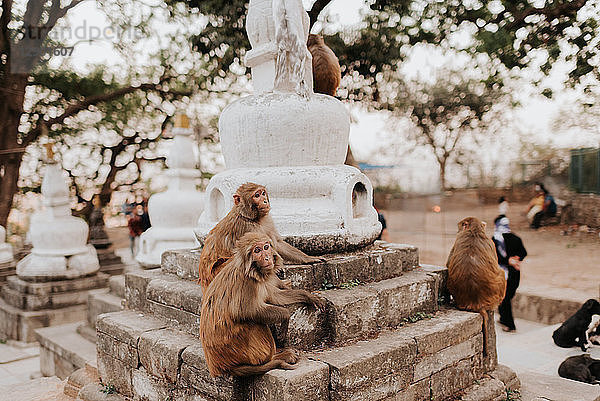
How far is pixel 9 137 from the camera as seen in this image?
9.88m

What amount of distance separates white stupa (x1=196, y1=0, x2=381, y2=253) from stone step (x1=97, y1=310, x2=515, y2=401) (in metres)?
0.77

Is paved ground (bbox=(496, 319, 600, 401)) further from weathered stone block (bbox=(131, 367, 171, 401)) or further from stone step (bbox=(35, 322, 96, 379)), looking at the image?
stone step (bbox=(35, 322, 96, 379))

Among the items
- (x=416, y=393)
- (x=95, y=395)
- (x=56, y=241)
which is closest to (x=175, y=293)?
(x=95, y=395)

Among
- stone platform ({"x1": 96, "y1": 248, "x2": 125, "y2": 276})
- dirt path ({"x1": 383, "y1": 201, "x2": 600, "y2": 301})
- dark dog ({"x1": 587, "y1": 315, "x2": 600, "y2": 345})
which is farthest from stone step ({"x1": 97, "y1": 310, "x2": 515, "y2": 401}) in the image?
stone platform ({"x1": 96, "y1": 248, "x2": 125, "y2": 276})

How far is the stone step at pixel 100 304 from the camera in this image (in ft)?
17.2

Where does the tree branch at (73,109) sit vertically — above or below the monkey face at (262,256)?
above

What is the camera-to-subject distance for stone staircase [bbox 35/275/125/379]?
16.0ft

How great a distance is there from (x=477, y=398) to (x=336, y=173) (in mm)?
1814

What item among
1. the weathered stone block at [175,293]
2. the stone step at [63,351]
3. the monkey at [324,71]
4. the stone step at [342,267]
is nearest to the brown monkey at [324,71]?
the monkey at [324,71]

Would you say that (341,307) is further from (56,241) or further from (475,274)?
(56,241)

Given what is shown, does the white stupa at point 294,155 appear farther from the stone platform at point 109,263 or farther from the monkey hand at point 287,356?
the stone platform at point 109,263

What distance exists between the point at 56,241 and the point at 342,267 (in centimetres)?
613

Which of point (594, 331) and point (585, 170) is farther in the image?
point (585, 170)

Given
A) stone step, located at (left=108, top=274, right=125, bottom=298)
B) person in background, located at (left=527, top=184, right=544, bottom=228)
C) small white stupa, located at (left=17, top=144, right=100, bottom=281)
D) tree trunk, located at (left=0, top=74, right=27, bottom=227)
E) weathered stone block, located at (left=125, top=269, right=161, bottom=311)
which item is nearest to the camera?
weathered stone block, located at (left=125, top=269, right=161, bottom=311)
